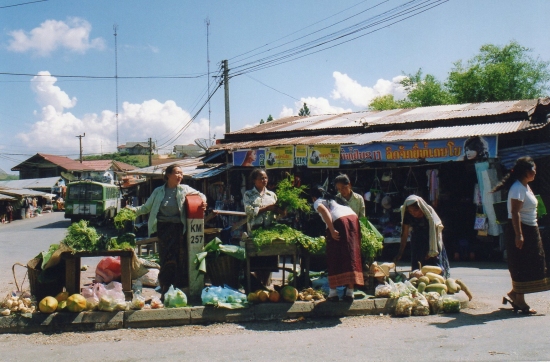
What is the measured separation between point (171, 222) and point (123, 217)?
797 mm

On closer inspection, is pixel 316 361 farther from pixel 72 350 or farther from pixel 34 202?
pixel 34 202

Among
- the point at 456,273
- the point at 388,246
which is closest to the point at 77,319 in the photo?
the point at 456,273

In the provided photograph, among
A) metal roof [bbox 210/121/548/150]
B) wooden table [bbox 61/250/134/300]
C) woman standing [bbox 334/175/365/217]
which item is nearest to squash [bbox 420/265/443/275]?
woman standing [bbox 334/175/365/217]

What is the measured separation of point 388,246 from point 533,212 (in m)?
7.29

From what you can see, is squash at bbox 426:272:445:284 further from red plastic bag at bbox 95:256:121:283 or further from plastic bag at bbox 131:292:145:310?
red plastic bag at bbox 95:256:121:283

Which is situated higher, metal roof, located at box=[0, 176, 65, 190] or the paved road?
metal roof, located at box=[0, 176, 65, 190]

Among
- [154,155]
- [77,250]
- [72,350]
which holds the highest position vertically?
[154,155]

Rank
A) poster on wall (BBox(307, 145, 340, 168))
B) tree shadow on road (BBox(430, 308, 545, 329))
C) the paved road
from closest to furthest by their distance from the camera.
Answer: the paved road, tree shadow on road (BBox(430, 308, 545, 329)), poster on wall (BBox(307, 145, 340, 168))

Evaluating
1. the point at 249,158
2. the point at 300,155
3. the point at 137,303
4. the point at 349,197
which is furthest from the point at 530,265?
the point at 249,158

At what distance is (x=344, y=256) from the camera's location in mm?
6254

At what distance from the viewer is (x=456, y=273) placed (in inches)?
404

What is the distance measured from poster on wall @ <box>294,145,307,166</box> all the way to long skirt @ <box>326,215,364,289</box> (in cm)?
770

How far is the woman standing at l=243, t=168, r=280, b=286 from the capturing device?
276 inches

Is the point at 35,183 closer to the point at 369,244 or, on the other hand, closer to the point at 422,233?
the point at 422,233
